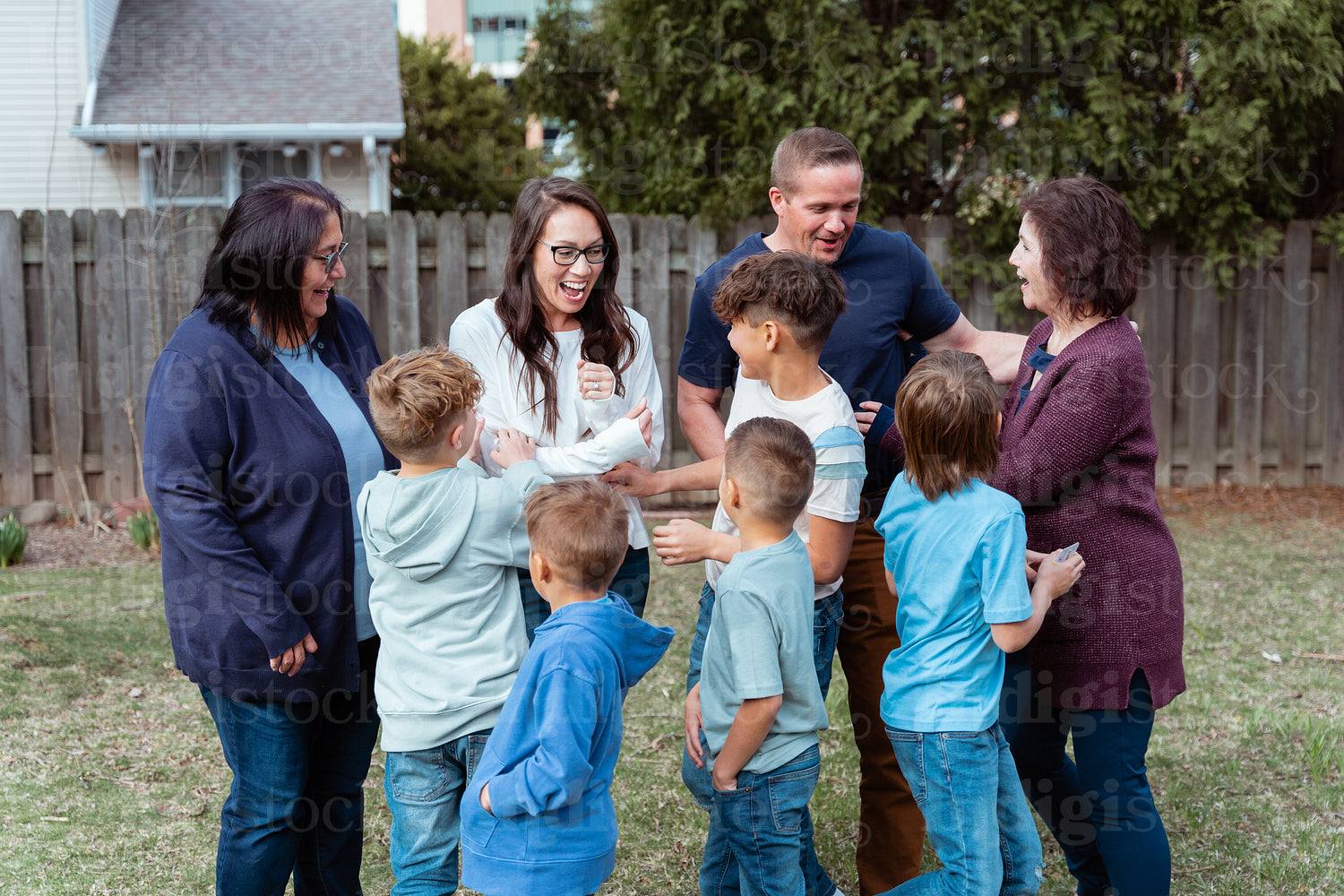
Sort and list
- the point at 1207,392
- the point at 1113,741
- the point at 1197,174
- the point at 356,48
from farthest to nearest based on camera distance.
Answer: the point at 356,48 < the point at 1207,392 < the point at 1197,174 < the point at 1113,741

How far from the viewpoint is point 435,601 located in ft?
7.28

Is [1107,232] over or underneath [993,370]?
over

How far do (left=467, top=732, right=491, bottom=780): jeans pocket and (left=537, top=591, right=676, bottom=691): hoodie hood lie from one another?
343mm

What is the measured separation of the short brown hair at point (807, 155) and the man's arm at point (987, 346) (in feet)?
1.86

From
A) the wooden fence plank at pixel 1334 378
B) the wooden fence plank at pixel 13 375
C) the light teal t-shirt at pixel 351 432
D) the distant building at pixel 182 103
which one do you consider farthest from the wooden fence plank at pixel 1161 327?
the distant building at pixel 182 103

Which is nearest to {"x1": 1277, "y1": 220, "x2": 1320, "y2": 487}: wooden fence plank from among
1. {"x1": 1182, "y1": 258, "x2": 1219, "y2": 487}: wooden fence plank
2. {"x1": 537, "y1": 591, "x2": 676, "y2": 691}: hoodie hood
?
{"x1": 1182, "y1": 258, "x2": 1219, "y2": 487}: wooden fence plank

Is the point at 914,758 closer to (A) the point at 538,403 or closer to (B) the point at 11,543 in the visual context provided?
(A) the point at 538,403

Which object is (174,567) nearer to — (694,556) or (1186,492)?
(694,556)

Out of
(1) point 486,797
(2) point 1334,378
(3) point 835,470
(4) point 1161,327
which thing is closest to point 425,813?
(1) point 486,797

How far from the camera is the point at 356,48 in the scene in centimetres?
1474

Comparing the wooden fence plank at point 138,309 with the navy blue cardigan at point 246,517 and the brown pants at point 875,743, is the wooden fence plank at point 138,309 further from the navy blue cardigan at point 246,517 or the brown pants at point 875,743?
the brown pants at point 875,743

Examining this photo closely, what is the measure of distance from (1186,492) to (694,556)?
6.71m

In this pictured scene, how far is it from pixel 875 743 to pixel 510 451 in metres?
1.27

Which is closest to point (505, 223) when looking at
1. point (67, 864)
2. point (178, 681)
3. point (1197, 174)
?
point (178, 681)
